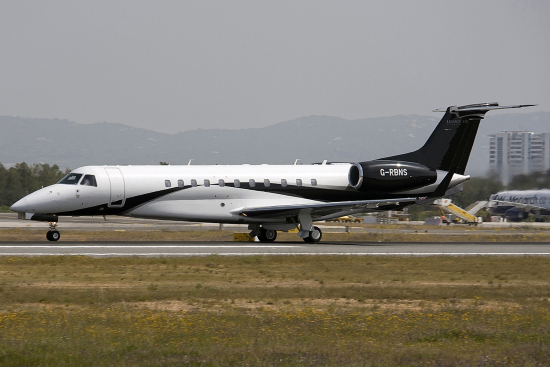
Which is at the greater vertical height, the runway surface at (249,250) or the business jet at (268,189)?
the business jet at (268,189)

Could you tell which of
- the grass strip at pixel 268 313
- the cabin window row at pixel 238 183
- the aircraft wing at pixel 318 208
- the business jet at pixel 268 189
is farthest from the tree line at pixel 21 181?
the grass strip at pixel 268 313

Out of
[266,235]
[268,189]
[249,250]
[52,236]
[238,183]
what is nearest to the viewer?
[249,250]

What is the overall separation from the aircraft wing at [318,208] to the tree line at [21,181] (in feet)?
298

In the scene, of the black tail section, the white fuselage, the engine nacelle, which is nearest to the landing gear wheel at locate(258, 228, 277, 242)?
the white fuselage

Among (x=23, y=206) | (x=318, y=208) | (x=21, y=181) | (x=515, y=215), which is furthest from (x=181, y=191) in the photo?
(x=21, y=181)

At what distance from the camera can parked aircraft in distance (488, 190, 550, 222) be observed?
7974 cm

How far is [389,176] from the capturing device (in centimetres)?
3766

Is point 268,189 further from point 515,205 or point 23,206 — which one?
point 515,205

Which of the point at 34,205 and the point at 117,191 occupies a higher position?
the point at 117,191

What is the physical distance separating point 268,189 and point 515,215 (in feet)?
234

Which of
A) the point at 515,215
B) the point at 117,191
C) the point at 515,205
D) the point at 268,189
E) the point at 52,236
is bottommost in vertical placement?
the point at 52,236

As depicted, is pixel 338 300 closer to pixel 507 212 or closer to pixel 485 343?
pixel 485 343

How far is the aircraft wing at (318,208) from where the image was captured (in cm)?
3453

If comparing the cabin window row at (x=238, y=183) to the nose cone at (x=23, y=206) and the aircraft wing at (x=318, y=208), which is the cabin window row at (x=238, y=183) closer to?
the aircraft wing at (x=318, y=208)
